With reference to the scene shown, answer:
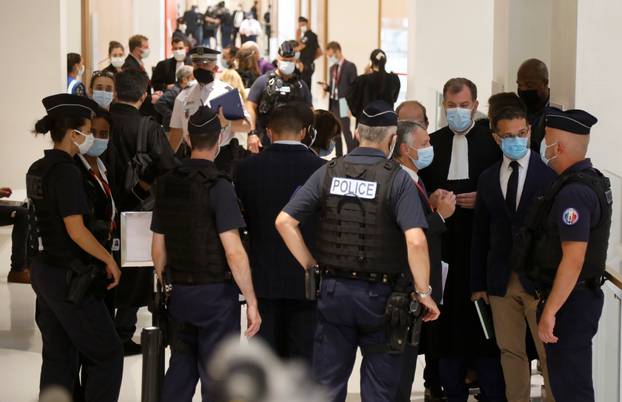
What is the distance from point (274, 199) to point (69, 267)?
1.10 meters

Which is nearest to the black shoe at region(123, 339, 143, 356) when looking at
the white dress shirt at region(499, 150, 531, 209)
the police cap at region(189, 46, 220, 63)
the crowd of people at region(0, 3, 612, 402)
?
the crowd of people at region(0, 3, 612, 402)

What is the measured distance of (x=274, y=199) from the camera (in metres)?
6.01

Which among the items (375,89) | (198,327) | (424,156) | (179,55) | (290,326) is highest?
(179,55)

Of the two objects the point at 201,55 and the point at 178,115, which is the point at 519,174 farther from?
the point at 178,115

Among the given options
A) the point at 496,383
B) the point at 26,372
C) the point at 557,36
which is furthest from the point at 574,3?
the point at 26,372

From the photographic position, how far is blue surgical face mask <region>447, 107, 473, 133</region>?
22.0ft

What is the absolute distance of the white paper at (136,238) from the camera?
6188mm

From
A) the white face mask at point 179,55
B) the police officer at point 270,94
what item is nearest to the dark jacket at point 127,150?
the police officer at point 270,94

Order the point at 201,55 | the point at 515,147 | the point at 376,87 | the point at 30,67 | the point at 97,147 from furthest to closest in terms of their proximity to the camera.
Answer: the point at 376,87, the point at 30,67, the point at 201,55, the point at 97,147, the point at 515,147

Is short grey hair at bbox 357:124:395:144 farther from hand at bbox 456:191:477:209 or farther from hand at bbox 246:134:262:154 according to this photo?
hand at bbox 246:134:262:154

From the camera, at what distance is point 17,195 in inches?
476

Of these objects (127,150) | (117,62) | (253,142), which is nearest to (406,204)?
(127,150)

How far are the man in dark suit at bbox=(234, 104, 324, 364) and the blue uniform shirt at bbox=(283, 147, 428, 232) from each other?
556 millimetres

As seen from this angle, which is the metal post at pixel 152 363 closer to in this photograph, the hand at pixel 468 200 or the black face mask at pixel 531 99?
the hand at pixel 468 200
